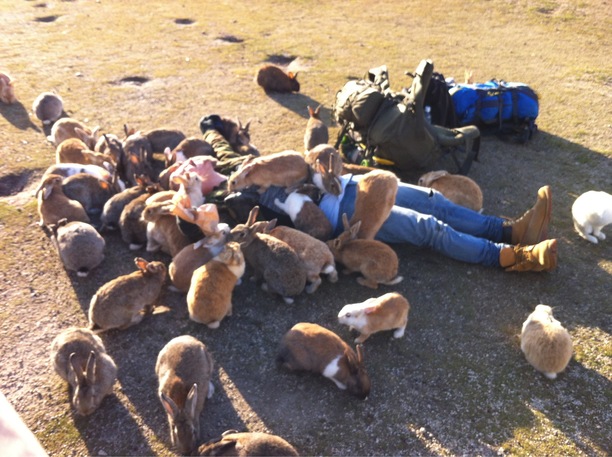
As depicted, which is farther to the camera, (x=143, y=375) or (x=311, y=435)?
(x=143, y=375)

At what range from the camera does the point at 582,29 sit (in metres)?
13.7

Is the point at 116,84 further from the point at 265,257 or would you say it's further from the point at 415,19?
the point at 415,19

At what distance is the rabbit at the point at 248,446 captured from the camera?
3.75m

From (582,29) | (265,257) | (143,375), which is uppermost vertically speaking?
(582,29)

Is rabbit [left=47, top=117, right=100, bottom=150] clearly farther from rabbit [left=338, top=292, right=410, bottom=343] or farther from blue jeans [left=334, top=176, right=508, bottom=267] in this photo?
rabbit [left=338, top=292, right=410, bottom=343]

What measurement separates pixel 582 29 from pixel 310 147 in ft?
31.9

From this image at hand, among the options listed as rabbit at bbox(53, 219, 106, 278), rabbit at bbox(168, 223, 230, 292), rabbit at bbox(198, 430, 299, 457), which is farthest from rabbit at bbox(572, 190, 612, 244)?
rabbit at bbox(53, 219, 106, 278)

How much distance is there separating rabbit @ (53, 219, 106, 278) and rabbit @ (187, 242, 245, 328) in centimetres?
127

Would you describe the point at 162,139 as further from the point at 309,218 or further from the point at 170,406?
the point at 170,406

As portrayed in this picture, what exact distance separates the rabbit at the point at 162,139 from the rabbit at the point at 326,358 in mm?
4166

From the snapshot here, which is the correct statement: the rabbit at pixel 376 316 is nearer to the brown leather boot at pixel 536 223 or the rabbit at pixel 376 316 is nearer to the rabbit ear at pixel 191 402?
the rabbit ear at pixel 191 402

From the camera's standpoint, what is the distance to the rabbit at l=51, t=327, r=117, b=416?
4.30 m

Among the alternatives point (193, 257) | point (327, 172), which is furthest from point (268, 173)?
point (193, 257)

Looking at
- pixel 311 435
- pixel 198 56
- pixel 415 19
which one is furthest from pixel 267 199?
pixel 415 19
